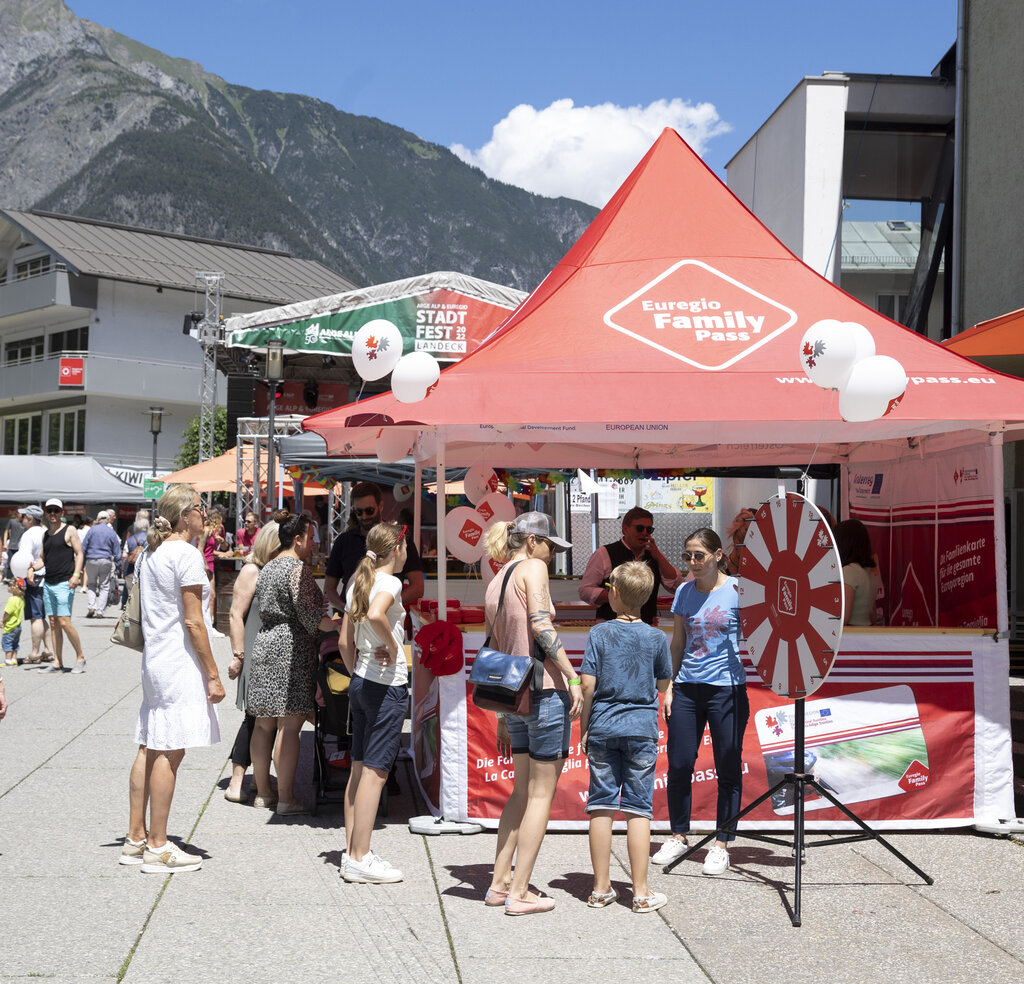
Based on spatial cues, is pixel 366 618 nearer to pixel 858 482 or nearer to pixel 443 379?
pixel 443 379

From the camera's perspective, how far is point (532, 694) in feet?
17.9

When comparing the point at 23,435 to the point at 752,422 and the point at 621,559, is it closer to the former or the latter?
the point at 621,559

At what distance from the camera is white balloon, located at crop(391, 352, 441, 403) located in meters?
6.80

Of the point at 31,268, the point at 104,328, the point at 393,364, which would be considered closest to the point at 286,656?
the point at 393,364

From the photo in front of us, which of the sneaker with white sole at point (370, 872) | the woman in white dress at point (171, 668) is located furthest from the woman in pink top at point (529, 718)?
the woman in white dress at point (171, 668)

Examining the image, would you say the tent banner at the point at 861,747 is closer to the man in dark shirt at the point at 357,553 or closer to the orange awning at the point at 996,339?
the man in dark shirt at the point at 357,553

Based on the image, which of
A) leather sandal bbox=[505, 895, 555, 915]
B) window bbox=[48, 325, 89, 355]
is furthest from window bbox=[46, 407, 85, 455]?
leather sandal bbox=[505, 895, 555, 915]

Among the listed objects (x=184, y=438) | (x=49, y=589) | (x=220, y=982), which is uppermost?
(x=184, y=438)

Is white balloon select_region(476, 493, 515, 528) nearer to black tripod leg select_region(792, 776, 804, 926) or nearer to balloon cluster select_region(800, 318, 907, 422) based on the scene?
balloon cluster select_region(800, 318, 907, 422)

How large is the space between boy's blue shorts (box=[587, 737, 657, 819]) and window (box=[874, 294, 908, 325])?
664 inches

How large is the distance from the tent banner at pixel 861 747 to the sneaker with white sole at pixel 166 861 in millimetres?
1516

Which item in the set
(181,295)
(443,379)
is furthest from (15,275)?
(443,379)

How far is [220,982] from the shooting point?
14.7 ft

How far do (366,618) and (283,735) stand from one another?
72.4 inches
